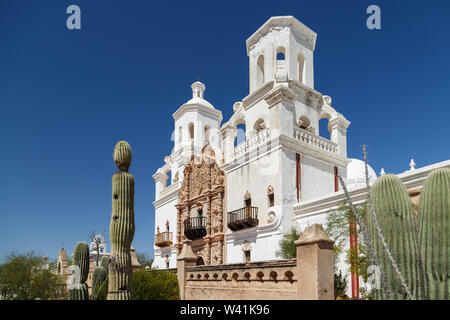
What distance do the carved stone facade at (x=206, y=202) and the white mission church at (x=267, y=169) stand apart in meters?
0.06

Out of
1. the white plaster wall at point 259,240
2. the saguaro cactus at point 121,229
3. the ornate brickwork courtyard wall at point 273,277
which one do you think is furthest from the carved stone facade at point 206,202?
the saguaro cactus at point 121,229

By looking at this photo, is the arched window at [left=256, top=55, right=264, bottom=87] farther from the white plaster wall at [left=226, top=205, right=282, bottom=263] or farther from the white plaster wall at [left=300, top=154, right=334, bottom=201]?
the white plaster wall at [left=226, top=205, right=282, bottom=263]

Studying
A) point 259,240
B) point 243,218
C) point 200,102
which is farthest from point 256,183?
point 200,102

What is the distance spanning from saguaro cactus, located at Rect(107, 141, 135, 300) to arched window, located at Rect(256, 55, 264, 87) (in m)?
12.1

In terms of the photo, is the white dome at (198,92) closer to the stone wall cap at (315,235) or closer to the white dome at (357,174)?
the white dome at (357,174)

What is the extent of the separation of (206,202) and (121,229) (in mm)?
11559

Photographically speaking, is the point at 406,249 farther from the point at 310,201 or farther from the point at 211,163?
the point at 211,163

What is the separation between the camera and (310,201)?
51.4 ft

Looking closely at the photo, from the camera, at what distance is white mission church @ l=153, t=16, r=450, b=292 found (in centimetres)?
1659

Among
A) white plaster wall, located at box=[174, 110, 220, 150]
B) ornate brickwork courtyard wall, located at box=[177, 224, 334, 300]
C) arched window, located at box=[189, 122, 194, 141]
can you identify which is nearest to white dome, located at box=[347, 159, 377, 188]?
white plaster wall, located at box=[174, 110, 220, 150]

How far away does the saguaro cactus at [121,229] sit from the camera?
32.6ft

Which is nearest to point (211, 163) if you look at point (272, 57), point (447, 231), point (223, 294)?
point (272, 57)
